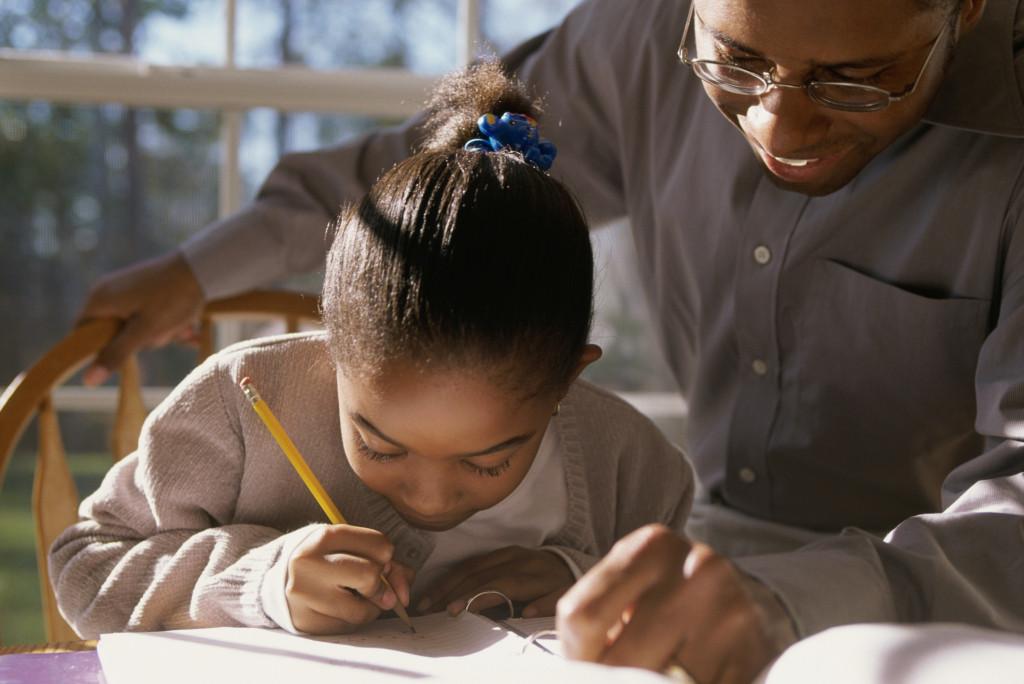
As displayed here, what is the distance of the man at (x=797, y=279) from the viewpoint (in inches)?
33.9

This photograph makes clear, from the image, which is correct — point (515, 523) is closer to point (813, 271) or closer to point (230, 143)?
point (813, 271)

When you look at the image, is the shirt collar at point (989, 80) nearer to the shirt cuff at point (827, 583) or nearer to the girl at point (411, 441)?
the girl at point (411, 441)

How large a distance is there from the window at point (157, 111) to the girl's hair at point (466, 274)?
101cm

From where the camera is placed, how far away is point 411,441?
3.32ft

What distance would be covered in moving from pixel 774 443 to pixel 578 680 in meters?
0.86

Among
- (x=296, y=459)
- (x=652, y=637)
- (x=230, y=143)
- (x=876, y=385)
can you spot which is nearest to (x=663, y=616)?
(x=652, y=637)

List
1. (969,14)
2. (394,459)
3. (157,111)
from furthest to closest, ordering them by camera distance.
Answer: (157,111)
(969,14)
(394,459)

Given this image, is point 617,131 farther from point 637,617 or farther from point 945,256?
point 637,617

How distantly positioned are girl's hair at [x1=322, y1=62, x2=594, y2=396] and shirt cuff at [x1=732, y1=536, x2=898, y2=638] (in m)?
0.27

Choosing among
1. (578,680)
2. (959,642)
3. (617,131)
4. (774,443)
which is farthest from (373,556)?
(617,131)

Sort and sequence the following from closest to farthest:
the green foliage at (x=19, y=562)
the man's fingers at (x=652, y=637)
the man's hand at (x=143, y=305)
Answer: the man's fingers at (x=652, y=637) < the man's hand at (x=143, y=305) < the green foliage at (x=19, y=562)

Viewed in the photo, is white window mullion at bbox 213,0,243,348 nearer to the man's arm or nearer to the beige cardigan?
the man's arm

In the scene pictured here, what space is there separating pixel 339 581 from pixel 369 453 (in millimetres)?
118

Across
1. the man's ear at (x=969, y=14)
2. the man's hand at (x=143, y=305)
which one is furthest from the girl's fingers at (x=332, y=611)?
the man's ear at (x=969, y=14)
